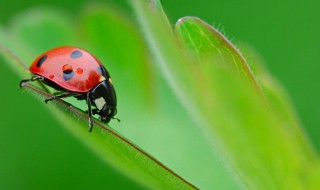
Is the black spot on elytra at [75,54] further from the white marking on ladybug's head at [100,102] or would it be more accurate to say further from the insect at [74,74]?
the white marking on ladybug's head at [100,102]

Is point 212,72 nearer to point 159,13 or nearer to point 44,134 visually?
point 159,13

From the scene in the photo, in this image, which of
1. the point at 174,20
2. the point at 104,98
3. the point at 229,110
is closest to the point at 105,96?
the point at 104,98

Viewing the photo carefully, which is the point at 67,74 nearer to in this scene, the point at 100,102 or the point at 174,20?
→ the point at 100,102

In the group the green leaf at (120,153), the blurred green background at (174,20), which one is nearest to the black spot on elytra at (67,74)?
the green leaf at (120,153)

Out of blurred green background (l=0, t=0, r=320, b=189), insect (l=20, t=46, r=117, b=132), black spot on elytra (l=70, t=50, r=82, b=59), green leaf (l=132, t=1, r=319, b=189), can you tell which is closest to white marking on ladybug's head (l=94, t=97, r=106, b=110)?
insect (l=20, t=46, r=117, b=132)

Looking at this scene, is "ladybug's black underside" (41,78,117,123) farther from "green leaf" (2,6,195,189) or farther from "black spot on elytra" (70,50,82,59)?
"green leaf" (2,6,195,189)

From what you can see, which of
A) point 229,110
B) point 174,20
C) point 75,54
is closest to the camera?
point 229,110

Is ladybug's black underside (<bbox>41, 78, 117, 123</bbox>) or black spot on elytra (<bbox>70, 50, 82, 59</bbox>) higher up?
black spot on elytra (<bbox>70, 50, 82, 59</bbox>)

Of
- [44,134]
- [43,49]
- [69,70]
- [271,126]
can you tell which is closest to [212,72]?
[271,126]
